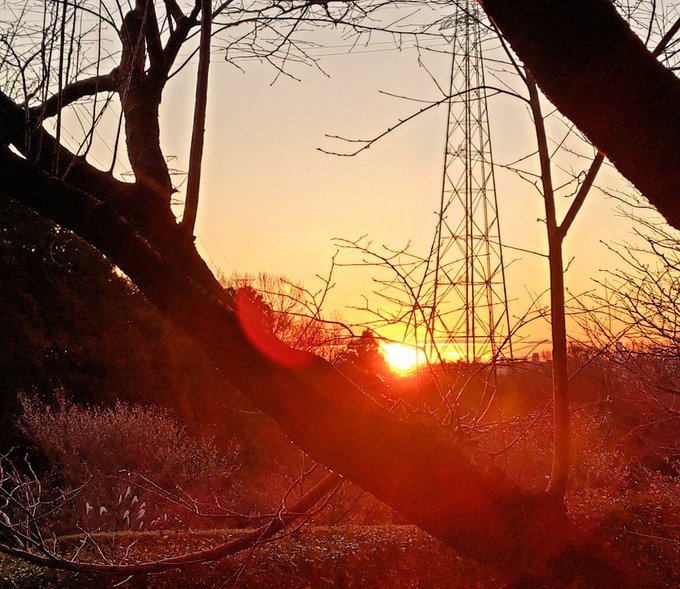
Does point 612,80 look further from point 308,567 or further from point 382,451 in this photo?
point 308,567

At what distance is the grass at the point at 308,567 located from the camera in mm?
6535

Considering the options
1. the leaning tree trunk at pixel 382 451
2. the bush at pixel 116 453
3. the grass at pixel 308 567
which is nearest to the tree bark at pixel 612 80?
the leaning tree trunk at pixel 382 451

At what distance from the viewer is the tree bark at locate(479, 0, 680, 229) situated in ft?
3.68

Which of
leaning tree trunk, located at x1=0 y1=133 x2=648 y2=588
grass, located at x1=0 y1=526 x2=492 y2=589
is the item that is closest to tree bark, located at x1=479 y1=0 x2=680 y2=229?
leaning tree trunk, located at x1=0 y1=133 x2=648 y2=588

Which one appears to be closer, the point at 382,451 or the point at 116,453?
the point at 382,451

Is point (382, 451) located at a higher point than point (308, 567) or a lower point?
higher

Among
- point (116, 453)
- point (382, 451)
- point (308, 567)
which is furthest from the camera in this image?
point (116, 453)

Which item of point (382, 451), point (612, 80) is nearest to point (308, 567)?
point (382, 451)

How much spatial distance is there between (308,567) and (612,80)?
21.8ft

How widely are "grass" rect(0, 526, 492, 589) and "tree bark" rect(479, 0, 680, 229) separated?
614cm

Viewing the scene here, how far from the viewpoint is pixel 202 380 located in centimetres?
1919

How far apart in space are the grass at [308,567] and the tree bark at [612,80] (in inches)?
242

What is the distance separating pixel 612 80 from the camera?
1.14 meters

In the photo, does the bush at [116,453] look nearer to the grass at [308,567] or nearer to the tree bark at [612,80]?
the grass at [308,567]
